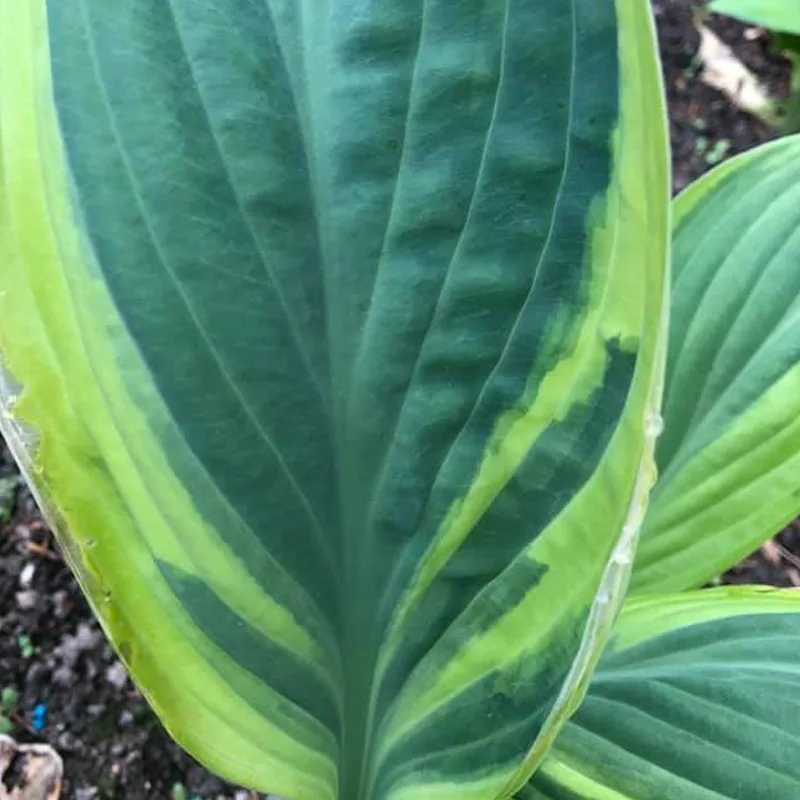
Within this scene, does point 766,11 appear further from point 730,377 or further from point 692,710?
point 692,710

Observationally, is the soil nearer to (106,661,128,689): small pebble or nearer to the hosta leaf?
(106,661,128,689): small pebble

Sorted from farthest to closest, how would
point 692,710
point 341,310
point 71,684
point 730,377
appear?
point 71,684 → point 730,377 → point 692,710 → point 341,310

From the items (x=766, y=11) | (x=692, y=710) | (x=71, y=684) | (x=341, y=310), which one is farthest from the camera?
(x=766, y=11)

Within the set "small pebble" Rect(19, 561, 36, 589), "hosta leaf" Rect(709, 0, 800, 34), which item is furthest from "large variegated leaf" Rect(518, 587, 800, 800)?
"hosta leaf" Rect(709, 0, 800, 34)

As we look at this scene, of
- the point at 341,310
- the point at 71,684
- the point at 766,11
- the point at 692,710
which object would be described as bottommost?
the point at 71,684

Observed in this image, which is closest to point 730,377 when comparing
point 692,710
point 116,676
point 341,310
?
point 692,710

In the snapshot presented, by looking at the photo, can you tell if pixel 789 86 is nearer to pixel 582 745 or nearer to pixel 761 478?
pixel 761 478

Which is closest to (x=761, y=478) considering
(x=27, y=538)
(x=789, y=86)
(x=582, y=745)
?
(x=582, y=745)
